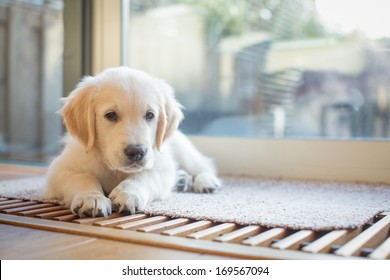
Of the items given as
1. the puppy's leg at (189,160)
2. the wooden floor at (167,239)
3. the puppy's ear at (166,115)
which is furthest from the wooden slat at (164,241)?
the puppy's leg at (189,160)

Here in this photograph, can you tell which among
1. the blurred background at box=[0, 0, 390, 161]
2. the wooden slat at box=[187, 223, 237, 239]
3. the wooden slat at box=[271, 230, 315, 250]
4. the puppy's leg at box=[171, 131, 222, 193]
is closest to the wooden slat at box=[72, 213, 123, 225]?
the wooden slat at box=[187, 223, 237, 239]

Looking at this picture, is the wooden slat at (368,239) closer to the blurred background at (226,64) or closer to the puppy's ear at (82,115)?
the puppy's ear at (82,115)

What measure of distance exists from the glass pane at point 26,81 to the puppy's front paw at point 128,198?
6.99 ft

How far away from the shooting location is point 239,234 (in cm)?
115

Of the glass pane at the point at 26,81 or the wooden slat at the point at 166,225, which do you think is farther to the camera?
the glass pane at the point at 26,81

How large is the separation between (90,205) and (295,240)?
64cm

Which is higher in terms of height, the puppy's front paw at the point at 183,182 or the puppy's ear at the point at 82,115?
the puppy's ear at the point at 82,115

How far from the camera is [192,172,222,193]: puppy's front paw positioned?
6.59 feet

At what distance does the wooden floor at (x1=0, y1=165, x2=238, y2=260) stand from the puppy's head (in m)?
0.41

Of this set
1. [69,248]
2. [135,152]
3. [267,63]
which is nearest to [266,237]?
[69,248]

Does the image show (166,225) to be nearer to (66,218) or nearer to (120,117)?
(66,218)

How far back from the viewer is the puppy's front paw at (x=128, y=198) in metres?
1.43

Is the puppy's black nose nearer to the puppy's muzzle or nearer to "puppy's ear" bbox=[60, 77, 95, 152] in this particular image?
the puppy's muzzle
